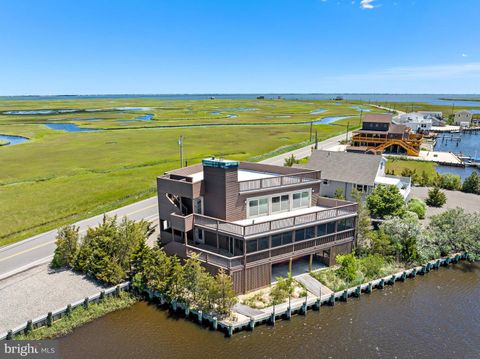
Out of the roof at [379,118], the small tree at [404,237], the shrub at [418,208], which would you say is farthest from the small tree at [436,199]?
the roof at [379,118]

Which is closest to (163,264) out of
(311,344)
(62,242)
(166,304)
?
(166,304)

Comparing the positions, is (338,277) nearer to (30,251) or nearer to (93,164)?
(30,251)

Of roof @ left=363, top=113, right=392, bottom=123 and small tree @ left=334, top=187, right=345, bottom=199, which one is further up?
roof @ left=363, top=113, right=392, bottom=123

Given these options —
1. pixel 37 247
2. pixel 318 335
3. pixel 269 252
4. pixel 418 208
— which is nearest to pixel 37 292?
pixel 37 247

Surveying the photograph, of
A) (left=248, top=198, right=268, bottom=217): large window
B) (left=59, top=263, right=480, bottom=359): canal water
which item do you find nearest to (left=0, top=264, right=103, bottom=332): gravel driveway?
(left=59, top=263, right=480, bottom=359): canal water

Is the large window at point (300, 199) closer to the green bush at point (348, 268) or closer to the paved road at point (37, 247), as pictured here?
the green bush at point (348, 268)

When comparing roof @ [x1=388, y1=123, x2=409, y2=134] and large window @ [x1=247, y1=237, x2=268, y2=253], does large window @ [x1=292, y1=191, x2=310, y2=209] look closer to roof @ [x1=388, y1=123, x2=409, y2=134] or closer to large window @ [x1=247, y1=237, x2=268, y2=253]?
large window @ [x1=247, y1=237, x2=268, y2=253]
